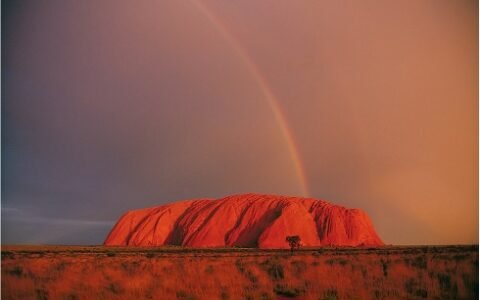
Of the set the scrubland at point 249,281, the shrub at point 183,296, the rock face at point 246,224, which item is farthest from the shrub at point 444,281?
the rock face at point 246,224

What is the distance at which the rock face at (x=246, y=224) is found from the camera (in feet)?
267

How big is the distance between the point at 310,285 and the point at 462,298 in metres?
4.01

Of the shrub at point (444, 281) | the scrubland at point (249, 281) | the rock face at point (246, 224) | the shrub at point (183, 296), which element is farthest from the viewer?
the rock face at point (246, 224)

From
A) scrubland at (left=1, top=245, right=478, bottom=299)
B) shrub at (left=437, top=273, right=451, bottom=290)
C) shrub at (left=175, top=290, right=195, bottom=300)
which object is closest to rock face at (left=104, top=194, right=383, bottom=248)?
scrubland at (left=1, top=245, right=478, bottom=299)

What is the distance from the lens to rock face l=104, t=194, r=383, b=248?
81.4 m

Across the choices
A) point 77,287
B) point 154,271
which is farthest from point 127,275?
point 77,287

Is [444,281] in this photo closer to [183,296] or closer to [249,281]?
[249,281]

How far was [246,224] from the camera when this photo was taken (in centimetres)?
8662

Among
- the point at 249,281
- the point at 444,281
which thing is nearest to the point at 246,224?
the point at 249,281

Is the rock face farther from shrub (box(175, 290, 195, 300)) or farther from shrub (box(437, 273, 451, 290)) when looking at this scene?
shrub (box(175, 290, 195, 300))

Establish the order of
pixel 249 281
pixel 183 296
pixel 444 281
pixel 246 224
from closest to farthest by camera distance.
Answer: pixel 183 296, pixel 444 281, pixel 249 281, pixel 246 224

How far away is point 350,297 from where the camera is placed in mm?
13586

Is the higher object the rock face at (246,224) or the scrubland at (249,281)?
the scrubland at (249,281)

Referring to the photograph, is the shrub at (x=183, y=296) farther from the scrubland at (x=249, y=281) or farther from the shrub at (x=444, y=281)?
the shrub at (x=444, y=281)
